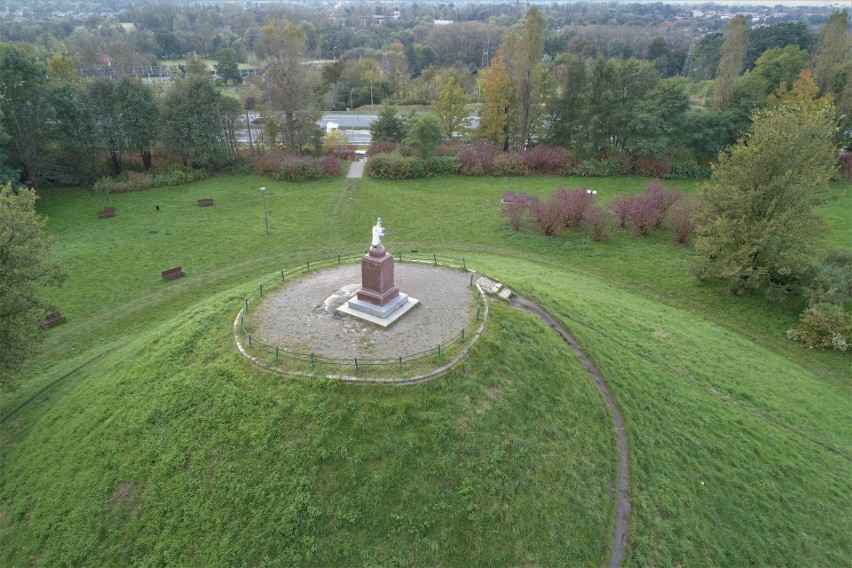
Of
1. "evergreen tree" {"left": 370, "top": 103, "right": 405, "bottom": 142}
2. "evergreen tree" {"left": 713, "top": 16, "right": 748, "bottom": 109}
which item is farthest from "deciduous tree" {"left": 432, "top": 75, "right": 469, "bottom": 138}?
"evergreen tree" {"left": 713, "top": 16, "right": 748, "bottom": 109}

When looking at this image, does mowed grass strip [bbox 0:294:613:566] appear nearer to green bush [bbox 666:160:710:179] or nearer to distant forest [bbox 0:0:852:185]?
distant forest [bbox 0:0:852:185]

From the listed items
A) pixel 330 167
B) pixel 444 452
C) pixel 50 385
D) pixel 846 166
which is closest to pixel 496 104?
pixel 330 167

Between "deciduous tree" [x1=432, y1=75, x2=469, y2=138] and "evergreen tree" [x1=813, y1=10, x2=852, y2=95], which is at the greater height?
"evergreen tree" [x1=813, y1=10, x2=852, y2=95]

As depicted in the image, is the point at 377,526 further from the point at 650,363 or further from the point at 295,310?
the point at 650,363

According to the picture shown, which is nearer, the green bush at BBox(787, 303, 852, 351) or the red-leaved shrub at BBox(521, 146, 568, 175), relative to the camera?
the green bush at BBox(787, 303, 852, 351)

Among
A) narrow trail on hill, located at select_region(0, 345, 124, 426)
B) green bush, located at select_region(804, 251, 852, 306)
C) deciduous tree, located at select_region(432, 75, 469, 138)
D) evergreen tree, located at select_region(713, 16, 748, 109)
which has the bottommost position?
narrow trail on hill, located at select_region(0, 345, 124, 426)

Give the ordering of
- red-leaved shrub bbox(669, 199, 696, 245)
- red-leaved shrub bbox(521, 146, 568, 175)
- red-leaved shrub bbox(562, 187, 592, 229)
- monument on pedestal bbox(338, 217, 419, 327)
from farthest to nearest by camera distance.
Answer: red-leaved shrub bbox(521, 146, 568, 175) < red-leaved shrub bbox(562, 187, 592, 229) < red-leaved shrub bbox(669, 199, 696, 245) < monument on pedestal bbox(338, 217, 419, 327)
